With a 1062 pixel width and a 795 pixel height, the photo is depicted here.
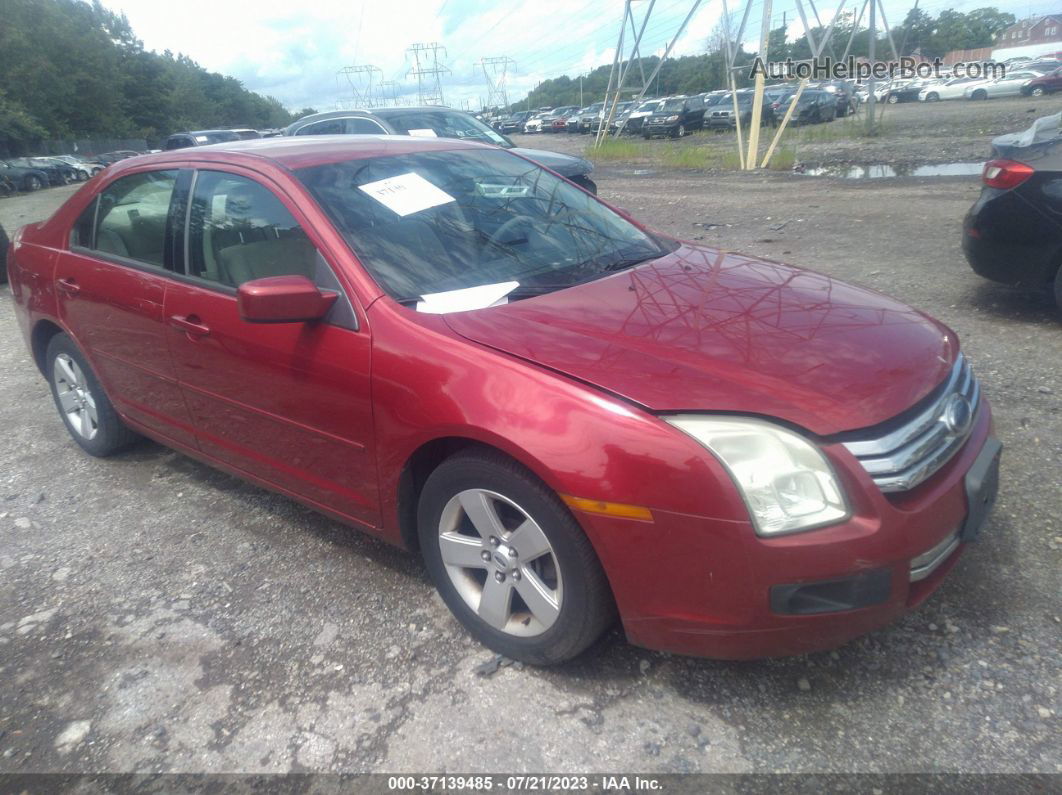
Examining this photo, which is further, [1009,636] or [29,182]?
[29,182]

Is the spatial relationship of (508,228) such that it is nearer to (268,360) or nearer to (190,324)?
(268,360)

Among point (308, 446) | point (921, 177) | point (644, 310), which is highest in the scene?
point (644, 310)

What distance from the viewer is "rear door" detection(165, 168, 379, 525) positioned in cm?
277

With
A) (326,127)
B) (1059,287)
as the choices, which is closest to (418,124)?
(326,127)

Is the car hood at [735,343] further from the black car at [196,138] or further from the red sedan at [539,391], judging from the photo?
the black car at [196,138]

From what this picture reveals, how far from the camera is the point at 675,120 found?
113 feet

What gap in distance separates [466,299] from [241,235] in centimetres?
107

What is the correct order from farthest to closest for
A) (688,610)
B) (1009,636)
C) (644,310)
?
(644,310) → (1009,636) → (688,610)

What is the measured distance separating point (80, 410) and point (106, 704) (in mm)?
2319

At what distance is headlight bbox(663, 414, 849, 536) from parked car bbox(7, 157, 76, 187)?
126 ft

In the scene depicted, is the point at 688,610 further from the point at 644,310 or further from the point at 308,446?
the point at 308,446

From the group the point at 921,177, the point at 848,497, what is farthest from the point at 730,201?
the point at 848,497

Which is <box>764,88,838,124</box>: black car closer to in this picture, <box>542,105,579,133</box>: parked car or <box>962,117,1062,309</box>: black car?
<box>542,105,579,133</box>: parked car

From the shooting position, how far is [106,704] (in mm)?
2570
